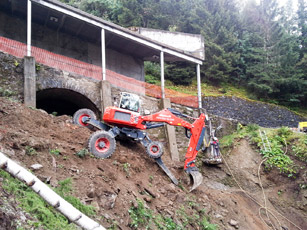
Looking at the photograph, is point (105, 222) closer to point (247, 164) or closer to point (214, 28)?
point (247, 164)

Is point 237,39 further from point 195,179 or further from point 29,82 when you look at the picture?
point 29,82

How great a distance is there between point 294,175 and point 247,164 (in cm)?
193

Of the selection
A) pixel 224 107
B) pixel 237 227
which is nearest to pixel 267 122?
pixel 224 107

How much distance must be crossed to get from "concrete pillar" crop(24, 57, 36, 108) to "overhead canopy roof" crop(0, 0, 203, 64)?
3085 millimetres

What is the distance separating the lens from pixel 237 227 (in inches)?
375

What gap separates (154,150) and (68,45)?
9282 mm

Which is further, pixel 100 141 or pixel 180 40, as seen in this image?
pixel 180 40

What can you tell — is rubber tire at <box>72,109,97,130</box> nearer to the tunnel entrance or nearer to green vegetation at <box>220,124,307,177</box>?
the tunnel entrance

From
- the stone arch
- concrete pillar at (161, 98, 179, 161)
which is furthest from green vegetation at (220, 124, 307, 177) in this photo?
the stone arch

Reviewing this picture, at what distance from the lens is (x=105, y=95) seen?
1300cm

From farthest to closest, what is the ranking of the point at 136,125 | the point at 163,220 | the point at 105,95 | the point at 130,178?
the point at 105,95, the point at 136,125, the point at 130,178, the point at 163,220

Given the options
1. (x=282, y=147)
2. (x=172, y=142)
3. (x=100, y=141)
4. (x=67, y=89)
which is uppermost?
(x=67, y=89)

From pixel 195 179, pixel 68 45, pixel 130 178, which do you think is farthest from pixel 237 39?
pixel 130 178

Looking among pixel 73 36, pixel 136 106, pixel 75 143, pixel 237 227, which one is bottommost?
pixel 237 227
